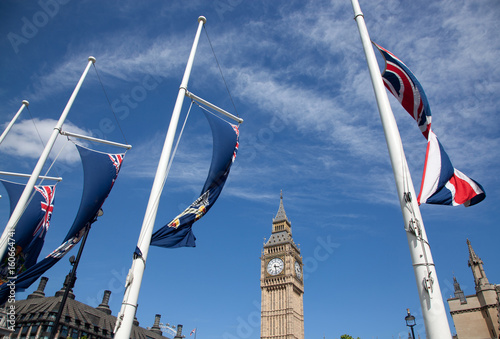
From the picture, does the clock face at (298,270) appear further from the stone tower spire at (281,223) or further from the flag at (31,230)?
the flag at (31,230)

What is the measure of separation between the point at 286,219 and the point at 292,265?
19617 mm

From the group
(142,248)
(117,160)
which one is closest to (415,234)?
(142,248)

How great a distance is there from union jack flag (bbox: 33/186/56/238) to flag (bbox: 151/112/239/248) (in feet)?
38.4

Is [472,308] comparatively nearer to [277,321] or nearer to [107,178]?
[107,178]

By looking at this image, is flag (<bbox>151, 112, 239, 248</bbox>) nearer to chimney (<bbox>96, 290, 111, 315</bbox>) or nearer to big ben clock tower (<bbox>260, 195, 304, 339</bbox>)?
chimney (<bbox>96, 290, 111, 315</bbox>)

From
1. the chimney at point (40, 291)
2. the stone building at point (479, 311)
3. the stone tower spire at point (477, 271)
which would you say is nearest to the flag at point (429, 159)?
the stone building at point (479, 311)

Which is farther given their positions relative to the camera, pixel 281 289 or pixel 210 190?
pixel 281 289

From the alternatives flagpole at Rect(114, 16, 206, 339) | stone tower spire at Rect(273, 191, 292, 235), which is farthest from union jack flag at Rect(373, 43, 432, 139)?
stone tower spire at Rect(273, 191, 292, 235)

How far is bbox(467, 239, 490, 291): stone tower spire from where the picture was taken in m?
40.7

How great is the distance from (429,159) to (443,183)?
882 millimetres

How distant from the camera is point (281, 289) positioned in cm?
9750

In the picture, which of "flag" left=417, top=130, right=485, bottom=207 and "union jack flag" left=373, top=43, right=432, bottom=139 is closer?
"flag" left=417, top=130, right=485, bottom=207

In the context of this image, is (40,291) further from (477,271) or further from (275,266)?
(477,271)

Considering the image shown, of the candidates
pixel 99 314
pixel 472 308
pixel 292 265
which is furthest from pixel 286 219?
pixel 472 308
